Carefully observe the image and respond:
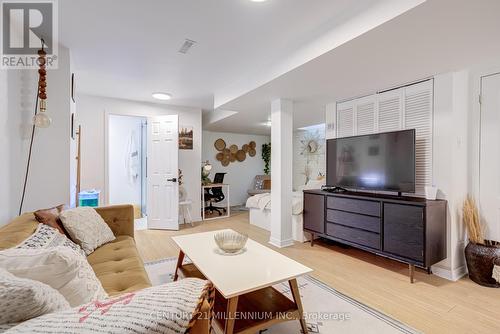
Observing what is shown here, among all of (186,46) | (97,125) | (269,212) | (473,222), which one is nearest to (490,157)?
(473,222)

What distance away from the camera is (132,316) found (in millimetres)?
579

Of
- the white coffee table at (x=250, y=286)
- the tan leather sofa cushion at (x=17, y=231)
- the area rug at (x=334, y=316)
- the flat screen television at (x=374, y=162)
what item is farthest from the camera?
the flat screen television at (x=374, y=162)

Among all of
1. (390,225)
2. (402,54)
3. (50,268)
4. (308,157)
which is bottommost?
(390,225)

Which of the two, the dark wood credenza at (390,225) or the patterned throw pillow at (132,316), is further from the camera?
the dark wood credenza at (390,225)

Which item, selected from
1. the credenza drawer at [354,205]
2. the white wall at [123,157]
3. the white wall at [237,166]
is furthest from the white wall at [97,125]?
the credenza drawer at [354,205]

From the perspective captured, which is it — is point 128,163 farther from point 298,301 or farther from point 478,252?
point 478,252

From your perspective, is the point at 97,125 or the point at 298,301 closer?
the point at 298,301

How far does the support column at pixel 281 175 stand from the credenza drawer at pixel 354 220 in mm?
631

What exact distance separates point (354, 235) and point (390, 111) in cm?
162

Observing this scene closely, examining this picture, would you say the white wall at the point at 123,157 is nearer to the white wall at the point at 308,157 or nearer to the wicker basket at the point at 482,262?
the white wall at the point at 308,157

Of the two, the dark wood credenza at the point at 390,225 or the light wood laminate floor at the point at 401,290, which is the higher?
the dark wood credenza at the point at 390,225

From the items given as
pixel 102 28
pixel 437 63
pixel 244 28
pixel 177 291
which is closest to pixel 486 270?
pixel 437 63

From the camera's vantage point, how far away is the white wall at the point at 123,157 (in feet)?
17.3

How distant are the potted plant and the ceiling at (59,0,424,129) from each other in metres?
2.18
